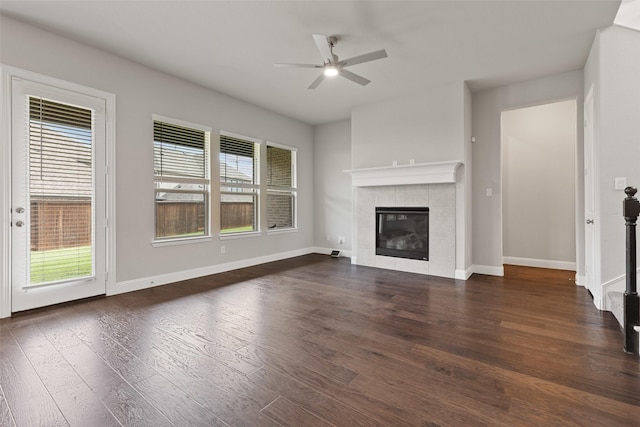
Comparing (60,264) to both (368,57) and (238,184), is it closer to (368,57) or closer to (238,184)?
(238,184)

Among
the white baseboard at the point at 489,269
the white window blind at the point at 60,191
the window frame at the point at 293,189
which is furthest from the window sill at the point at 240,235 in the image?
the white baseboard at the point at 489,269

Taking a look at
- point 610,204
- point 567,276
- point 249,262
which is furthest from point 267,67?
point 567,276

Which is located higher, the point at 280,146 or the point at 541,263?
→ the point at 280,146

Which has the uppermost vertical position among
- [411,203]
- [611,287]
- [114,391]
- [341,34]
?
[341,34]

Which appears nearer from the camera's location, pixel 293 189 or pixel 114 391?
pixel 114 391

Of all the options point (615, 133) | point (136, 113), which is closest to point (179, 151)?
point (136, 113)

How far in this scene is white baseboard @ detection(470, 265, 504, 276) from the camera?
15.1ft

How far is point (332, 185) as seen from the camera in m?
6.56

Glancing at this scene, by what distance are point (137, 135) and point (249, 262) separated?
8.87 feet

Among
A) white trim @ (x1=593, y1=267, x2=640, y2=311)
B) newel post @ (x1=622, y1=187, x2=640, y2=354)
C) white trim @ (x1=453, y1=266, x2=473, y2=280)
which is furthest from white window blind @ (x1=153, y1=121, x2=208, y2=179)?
white trim @ (x1=593, y1=267, x2=640, y2=311)

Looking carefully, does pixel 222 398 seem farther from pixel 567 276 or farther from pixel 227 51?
pixel 567 276

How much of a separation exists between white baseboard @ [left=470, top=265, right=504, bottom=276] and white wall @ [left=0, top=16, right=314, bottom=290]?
3.94 metres

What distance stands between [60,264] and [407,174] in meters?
4.72

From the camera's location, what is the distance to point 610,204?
2.99 m
